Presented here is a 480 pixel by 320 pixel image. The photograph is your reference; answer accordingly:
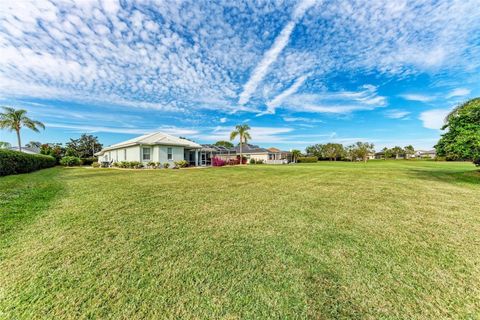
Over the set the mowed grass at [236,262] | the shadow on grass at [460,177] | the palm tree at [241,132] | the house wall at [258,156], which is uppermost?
the palm tree at [241,132]

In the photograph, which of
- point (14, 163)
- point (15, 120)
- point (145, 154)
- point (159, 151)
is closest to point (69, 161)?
point (15, 120)

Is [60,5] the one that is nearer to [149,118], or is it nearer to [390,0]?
[390,0]

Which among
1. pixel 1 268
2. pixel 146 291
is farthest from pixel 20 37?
pixel 146 291

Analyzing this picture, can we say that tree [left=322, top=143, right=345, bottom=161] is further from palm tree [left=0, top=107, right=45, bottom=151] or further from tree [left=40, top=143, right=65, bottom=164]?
tree [left=40, top=143, right=65, bottom=164]

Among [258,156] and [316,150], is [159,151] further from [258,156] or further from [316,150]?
[316,150]

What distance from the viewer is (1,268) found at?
2559mm

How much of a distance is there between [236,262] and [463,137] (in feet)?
42.6

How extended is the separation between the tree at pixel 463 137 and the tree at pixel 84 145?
190 feet

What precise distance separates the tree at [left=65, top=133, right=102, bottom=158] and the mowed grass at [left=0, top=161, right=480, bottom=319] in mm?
49988

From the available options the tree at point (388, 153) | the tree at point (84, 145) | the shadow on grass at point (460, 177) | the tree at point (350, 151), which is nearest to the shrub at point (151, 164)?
the shadow on grass at point (460, 177)

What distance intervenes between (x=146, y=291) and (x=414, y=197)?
8761mm

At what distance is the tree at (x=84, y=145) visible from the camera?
144 ft

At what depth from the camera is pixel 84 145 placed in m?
45.6

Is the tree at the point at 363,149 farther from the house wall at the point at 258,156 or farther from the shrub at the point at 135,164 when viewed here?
the shrub at the point at 135,164
